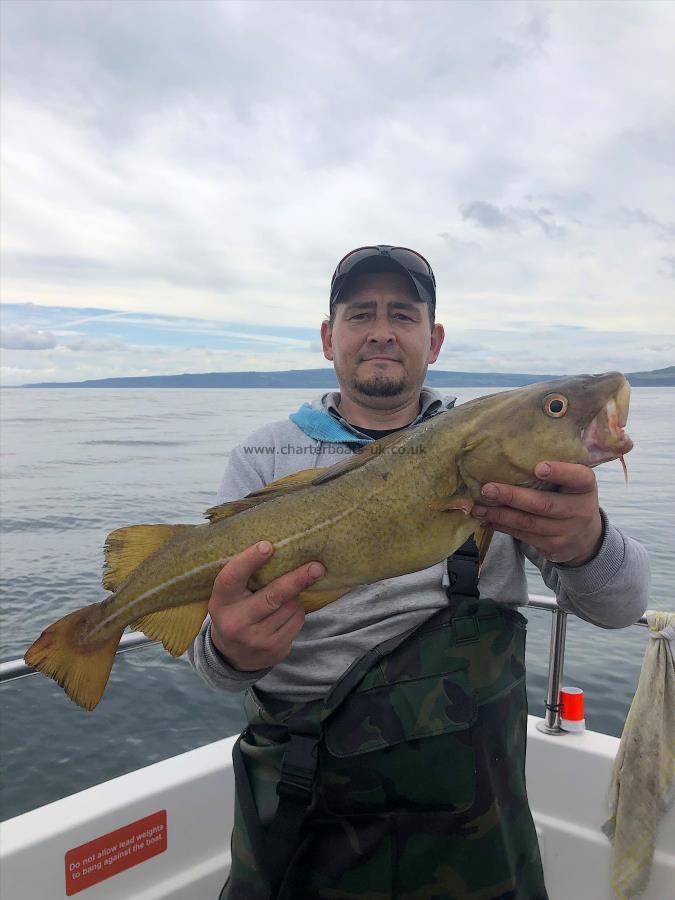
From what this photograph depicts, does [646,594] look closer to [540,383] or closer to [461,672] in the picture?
[461,672]

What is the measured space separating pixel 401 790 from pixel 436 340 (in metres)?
2.59

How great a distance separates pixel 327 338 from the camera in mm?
4105

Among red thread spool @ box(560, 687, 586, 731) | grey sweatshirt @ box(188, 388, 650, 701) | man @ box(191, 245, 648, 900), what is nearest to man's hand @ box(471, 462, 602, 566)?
man @ box(191, 245, 648, 900)

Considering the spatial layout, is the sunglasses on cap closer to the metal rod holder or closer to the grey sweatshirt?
the grey sweatshirt

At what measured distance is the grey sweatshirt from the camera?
105 inches

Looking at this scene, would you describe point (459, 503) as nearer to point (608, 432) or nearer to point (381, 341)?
point (608, 432)

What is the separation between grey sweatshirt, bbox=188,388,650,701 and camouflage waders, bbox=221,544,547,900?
0.14 metres

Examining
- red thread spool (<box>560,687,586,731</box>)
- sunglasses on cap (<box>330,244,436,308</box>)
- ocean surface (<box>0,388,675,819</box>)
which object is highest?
sunglasses on cap (<box>330,244,436,308</box>)

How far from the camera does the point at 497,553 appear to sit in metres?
3.07

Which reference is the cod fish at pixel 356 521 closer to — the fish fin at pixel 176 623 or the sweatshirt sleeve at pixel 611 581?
the fish fin at pixel 176 623

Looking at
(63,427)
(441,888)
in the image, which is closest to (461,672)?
(441,888)

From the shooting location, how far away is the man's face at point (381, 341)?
141 inches

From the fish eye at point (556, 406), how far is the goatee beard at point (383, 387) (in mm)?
1288

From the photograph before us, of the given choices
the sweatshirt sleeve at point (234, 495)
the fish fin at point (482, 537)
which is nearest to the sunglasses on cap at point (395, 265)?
the sweatshirt sleeve at point (234, 495)
